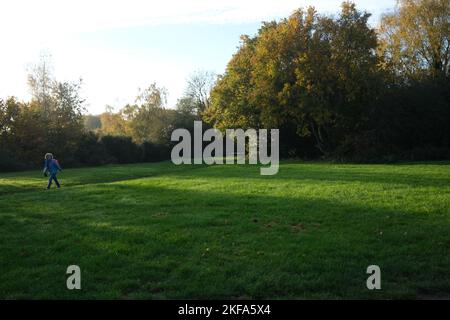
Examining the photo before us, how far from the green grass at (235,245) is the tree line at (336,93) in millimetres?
20201

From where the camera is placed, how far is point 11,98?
1801 inches

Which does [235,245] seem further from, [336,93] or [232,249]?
[336,93]

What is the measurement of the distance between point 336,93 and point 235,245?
29.1 metres

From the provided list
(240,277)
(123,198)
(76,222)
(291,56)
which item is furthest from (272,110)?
(240,277)

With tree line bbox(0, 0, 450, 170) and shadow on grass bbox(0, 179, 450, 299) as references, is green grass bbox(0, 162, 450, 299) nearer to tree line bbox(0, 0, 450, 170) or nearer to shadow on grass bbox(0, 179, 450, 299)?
shadow on grass bbox(0, 179, 450, 299)

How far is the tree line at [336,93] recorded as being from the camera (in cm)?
3356

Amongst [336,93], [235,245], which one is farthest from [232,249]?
[336,93]

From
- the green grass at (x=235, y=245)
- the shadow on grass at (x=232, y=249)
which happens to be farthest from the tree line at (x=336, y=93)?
the shadow on grass at (x=232, y=249)

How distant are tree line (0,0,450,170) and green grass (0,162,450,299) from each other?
66.3ft

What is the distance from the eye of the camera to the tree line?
110ft

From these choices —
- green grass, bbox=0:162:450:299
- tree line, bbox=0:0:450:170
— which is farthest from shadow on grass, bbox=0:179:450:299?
tree line, bbox=0:0:450:170

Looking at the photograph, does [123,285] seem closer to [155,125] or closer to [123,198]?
[123,198]

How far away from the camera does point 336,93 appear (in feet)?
114

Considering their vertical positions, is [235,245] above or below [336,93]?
below
